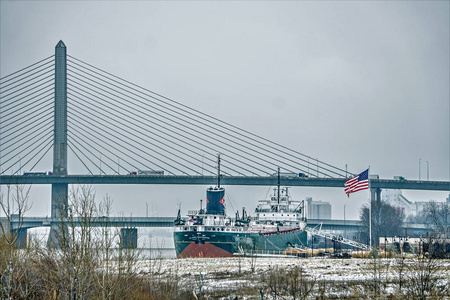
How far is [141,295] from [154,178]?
265 ft

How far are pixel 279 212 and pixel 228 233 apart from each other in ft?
50.5

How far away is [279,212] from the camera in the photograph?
9356 centimetres

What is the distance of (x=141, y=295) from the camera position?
32219mm

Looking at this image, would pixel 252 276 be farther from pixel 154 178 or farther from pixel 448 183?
pixel 448 183

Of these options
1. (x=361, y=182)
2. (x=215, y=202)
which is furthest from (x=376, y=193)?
(x=361, y=182)

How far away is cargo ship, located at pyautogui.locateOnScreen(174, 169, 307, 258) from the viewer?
79062 millimetres

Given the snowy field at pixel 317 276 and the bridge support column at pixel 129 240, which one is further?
the snowy field at pixel 317 276

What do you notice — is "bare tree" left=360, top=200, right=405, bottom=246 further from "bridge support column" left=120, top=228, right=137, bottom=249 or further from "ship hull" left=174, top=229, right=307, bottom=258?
"bridge support column" left=120, top=228, right=137, bottom=249

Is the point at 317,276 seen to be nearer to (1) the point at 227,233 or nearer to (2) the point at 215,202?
(1) the point at 227,233

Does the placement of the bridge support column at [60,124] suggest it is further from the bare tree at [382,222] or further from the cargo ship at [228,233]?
the bare tree at [382,222]

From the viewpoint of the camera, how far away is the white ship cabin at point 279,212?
92.6 m

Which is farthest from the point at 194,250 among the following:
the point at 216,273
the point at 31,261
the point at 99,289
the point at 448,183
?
the point at 448,183

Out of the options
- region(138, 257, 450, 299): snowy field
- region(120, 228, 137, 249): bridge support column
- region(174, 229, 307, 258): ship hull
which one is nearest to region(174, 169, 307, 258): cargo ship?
region(174, 229, 307, 258): ship hull

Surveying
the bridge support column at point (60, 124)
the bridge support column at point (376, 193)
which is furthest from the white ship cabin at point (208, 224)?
the bridge support column at point (376, 193)
